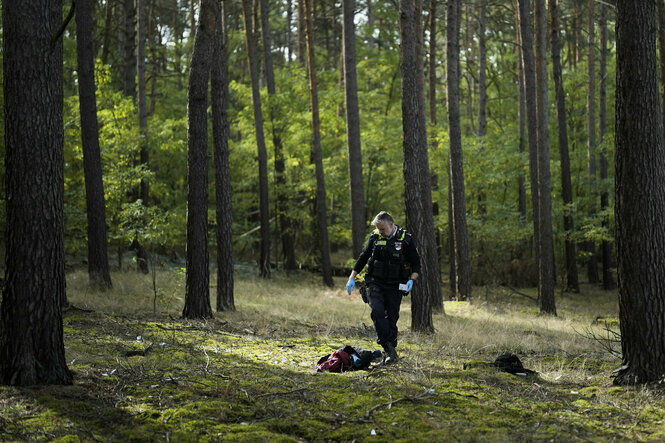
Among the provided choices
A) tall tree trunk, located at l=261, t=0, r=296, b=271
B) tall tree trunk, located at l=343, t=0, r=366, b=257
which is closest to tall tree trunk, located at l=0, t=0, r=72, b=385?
tall tree trunk, located at l=343, t=0, r=366, b=257

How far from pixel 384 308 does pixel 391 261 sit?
2.19 ft

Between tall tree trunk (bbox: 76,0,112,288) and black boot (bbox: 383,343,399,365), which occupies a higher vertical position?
tall tree trunk (bbox: 76,0,112,288)

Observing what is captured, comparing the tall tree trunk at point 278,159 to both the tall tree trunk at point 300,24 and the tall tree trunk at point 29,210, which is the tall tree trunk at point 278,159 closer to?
the tall tree trunk at point 300,24

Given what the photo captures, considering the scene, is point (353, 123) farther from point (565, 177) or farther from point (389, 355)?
point (389, 355)

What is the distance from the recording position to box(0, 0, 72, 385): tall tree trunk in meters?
5.90

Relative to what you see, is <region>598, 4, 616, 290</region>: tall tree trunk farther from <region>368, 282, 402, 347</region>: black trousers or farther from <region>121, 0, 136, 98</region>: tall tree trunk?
<region>368, 282, 402, 347</region>: black trousers

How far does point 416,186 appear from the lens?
36.9ft

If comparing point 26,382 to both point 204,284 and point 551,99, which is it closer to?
point 204,284

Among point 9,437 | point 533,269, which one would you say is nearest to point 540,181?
point 533,269

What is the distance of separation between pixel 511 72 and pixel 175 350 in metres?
30.9

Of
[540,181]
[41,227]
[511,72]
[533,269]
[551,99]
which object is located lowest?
[533,269]

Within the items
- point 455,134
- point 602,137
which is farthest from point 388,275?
point 602,137

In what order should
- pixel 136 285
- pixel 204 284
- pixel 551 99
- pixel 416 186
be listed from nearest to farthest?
1. pixel 416 186
2. pixel 204 284
3. pixel 136 285
4. pixel 551 99

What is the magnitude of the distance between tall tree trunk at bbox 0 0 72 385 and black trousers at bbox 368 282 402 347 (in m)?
3.84
